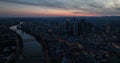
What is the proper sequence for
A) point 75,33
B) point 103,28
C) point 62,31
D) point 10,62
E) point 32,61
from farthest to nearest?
point 103,28 → point 62,31 → point 75,33 → point 32,61 → point 10,62

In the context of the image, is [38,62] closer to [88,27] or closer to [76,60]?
[76,60]

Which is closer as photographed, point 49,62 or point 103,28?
point 49,62

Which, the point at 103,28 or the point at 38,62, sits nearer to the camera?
the point at 38,62

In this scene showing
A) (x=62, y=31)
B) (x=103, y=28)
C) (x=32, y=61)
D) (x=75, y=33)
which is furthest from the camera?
(x=103, y=28)

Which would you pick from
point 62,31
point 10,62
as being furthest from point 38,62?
point 62,31

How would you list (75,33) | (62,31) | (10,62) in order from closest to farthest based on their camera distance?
(10,62) → (75,33) → (62,31)

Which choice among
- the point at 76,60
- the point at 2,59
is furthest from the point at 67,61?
the point at 2,59

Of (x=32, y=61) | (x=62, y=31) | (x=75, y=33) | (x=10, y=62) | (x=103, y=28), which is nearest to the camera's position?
(x=10, y=62)

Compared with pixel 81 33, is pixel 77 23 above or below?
above

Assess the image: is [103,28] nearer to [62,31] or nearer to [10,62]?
[62,31]
